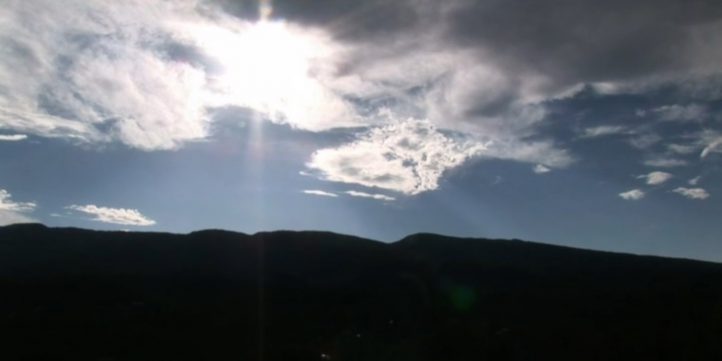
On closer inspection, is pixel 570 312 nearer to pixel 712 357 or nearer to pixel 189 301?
pixel 712 357

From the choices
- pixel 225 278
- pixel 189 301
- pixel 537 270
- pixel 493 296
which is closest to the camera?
pixel 189 301

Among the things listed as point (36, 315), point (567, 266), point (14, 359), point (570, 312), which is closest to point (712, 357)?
point (570, 312)

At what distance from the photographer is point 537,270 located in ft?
221

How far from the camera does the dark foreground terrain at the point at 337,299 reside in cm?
3097

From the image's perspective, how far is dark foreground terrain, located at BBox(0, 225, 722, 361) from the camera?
31.0m

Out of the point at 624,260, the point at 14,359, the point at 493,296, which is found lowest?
the point at 14,359

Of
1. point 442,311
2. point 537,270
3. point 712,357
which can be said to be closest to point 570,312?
point 442,311

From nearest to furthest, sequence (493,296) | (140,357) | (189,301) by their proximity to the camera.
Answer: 1. (140,357)
2. (189,301)
3. (493,296)

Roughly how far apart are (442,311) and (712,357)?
20.8 m

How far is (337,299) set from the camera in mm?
52156

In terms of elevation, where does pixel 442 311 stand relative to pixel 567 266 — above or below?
below

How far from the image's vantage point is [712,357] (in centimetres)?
2731

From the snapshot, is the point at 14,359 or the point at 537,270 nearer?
the point at 14,359

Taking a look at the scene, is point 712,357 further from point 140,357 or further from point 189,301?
point 189,301
